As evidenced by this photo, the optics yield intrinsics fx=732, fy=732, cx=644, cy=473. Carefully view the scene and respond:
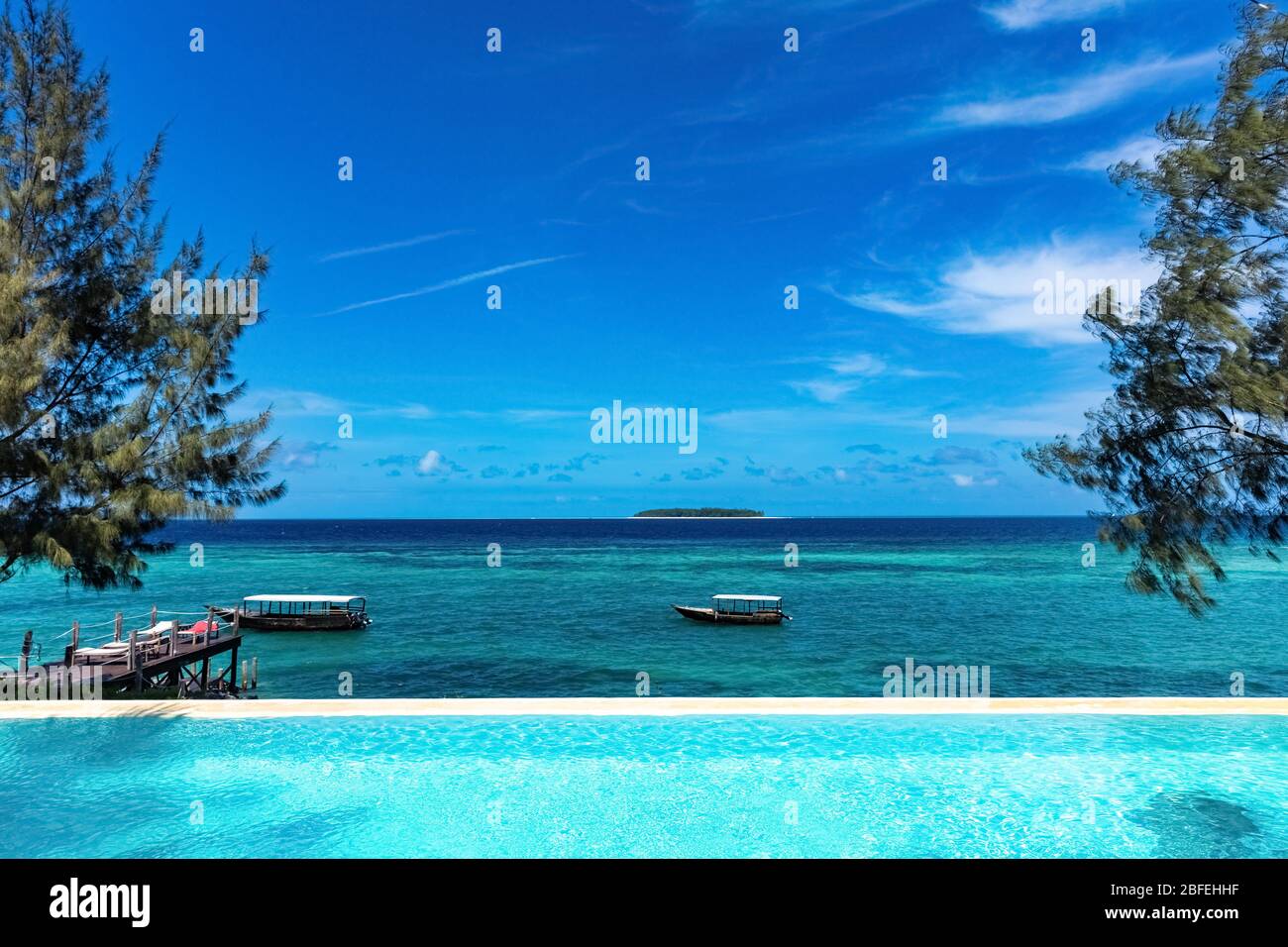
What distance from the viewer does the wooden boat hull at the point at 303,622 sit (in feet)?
105

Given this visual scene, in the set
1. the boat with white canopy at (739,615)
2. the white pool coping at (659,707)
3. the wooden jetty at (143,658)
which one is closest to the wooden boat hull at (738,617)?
the boat with white canopy at (739,615)

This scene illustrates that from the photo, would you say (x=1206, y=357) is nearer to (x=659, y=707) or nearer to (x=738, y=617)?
(x=659, y=707)

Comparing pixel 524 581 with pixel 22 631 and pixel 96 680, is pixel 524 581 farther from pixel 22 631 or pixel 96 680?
pixel 96 680

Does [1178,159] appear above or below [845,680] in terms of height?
above

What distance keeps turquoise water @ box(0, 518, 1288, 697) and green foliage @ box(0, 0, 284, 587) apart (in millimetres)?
2276

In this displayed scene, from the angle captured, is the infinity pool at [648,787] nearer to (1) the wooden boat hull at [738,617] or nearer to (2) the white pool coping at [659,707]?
(2) the white pool coping at [659,707]

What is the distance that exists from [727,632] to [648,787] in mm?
23234

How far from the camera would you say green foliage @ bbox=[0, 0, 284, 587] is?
26.2ft

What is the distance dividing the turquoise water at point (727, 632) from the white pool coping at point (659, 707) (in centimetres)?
248
